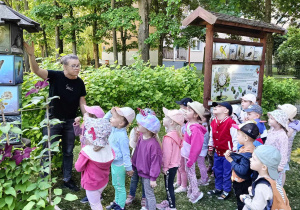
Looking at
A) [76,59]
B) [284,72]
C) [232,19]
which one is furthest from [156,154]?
[284,72]

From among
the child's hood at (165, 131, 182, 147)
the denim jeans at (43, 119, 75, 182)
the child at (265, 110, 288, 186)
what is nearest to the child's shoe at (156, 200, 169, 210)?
the child's hood at (165, 131, 182, 147)

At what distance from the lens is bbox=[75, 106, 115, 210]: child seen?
302 centimetres

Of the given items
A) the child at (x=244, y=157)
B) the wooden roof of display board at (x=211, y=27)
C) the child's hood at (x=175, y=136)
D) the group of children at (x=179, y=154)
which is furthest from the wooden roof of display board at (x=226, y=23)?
the child at (x=244, y=157)

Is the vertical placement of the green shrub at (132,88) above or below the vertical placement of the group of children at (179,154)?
above

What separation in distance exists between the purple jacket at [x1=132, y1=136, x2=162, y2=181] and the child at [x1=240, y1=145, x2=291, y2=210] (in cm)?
121

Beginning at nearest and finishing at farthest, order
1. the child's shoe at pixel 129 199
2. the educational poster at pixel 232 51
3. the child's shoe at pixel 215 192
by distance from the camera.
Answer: the child's shoe at pixel 129 199 → the child's shoe at pixel 215 192 → the educational poster at pixel 232 51

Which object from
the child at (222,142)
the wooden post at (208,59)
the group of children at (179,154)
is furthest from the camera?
the wooden post at (208,59)

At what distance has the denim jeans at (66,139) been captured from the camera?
414 centimetres

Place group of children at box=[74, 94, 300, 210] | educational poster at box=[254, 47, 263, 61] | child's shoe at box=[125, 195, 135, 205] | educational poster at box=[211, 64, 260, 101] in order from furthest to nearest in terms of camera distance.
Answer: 1. educational poster at box=[254, 47, 263, 61]
2. educational poster at box=[211, 64, 260, 101]
3. child's shoe at box=[125, 195, 135, 205]
4. group of children at box=[74, 94, 300, 210]

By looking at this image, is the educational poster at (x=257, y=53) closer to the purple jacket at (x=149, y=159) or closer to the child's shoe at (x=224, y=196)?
the child's shoe at (x=224, y=196)

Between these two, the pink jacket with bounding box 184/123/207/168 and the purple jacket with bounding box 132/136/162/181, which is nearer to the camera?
the purple jacket with bounding box 132/136/162/181

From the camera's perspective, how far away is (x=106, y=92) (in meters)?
4.77

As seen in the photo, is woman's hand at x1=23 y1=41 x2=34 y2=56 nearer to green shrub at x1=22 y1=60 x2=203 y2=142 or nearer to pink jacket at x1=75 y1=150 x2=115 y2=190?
green shrub at x1=22 y1=60 x2=203 y2=142

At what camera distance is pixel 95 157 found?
10.4 ft
